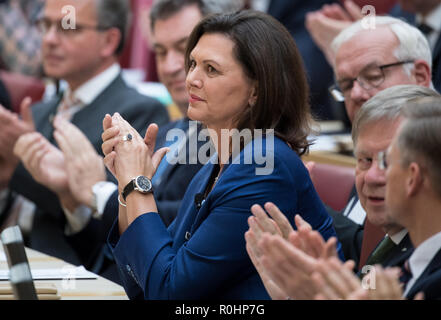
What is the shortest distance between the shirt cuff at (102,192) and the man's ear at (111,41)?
2.51ft

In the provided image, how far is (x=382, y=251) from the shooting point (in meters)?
1.73

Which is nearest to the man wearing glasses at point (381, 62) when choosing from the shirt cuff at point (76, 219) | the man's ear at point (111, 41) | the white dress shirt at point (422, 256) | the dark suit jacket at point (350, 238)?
the dark suit jacket at point (350, 238)

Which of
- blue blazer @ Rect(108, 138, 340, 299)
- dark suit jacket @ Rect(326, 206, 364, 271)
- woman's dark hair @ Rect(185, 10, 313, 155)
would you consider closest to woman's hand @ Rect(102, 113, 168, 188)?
blue blazer @ Rect(108, 138, 340, 299)

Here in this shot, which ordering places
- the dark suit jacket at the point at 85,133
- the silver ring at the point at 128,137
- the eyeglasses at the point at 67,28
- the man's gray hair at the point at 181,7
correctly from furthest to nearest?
1. the eyeglasses at the point at 67,28
2. the man's gray hair at the point at 181,7
3. the dark suit jacket at the point at 85,133
4. the silver ring at the point at 128,137

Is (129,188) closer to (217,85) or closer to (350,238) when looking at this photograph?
(217,85)

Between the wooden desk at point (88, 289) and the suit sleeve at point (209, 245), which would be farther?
the wooden desk at point (88, 289)

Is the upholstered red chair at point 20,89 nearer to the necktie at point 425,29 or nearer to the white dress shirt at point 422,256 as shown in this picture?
the necktie at point 425,29

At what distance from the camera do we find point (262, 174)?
167 centimetres

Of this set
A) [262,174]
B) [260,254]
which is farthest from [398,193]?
[262,174]

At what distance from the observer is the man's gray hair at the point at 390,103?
68.9 inches

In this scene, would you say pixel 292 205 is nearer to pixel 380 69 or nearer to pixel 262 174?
pixel 262 174

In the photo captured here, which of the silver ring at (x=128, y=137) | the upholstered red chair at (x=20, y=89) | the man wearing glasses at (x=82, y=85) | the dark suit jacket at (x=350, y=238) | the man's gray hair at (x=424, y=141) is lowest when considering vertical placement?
the upholstered red chair at (x=20, y=89)

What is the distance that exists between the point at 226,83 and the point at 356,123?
336mm
